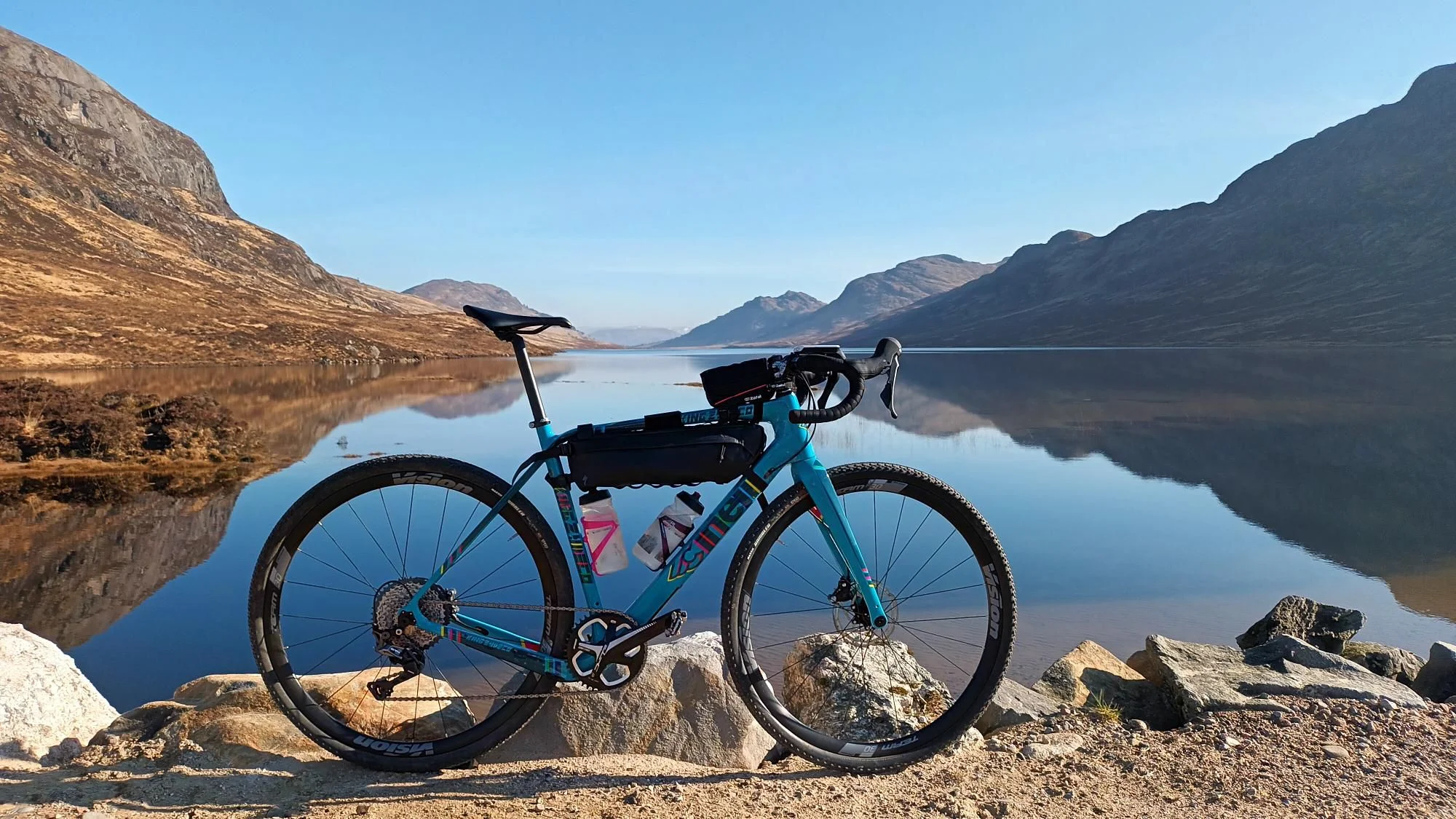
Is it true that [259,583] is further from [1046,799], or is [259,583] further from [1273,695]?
[1273,695]

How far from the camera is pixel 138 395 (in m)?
18.9

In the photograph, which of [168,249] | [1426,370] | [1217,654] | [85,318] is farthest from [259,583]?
[168,249]

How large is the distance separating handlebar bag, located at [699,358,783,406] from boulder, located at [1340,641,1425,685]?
5.39 m

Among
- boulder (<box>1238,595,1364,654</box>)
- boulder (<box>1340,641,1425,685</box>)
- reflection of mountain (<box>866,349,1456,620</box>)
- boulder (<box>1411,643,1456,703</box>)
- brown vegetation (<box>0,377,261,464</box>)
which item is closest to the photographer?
boulder (<box>1411,643,1456,703</box>)

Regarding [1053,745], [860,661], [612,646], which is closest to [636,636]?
[612,646]

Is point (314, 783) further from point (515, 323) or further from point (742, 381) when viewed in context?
point (742, 381)

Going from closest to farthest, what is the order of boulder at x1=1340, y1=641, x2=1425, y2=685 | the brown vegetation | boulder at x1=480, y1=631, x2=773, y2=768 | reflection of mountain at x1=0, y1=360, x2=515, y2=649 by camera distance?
boulder at x1=480, y1=631, x2=773, y2=768 → boulder at x1=1340, y1=641, x2=1425, y2=685 → reflection of mountain at x1=0, y1=360, x2=515, y2=649 → the brown vegetation

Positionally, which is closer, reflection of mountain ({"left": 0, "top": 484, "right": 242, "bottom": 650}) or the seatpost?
the seatpost

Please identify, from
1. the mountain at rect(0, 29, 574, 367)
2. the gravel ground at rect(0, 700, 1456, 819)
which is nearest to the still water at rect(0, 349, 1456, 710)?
the gravel ground at rect(0, 700, 1456, 819)

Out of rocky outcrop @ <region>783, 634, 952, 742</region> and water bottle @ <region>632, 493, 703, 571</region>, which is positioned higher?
water bottle @ <region>632, 493, 703, 571</region>

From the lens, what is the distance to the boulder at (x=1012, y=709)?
4336 millimetres

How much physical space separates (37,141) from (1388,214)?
267850mm

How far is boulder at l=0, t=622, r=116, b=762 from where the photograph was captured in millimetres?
3738

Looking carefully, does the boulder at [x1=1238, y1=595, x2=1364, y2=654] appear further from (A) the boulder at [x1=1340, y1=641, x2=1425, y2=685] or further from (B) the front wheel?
(B) the front wheel
